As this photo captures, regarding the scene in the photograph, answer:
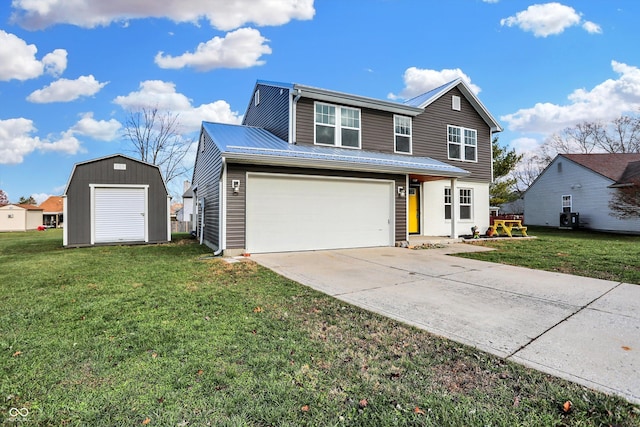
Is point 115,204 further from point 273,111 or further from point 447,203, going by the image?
point 447,203

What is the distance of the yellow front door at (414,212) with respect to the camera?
13.1 metres

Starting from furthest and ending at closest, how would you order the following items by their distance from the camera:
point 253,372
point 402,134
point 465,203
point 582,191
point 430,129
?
point 582,191 → point 465,203 → point 430,129 → point 402,134 → point 253,372

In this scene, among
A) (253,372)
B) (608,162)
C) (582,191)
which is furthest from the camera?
(608,162)

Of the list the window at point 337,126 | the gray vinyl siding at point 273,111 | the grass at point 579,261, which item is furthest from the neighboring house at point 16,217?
the grass at point 579,261

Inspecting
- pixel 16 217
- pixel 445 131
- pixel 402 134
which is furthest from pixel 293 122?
pixel 16 217

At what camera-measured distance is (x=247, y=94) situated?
51.7ft

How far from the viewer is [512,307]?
4.12 metres

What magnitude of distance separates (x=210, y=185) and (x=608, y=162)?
79.5ft

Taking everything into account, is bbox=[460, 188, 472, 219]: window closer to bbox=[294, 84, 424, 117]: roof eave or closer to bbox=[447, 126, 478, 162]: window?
bbox=[447, 126, 478, 162]: window

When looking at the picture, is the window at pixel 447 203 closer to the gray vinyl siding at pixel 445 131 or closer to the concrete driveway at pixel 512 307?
the gray vinyl siding at pixel 445 131

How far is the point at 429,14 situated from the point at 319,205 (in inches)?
314

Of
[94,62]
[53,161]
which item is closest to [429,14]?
[94,62]

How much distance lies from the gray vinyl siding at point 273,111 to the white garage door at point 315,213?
251 centimetres

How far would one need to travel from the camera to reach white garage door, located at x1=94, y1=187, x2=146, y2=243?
11594 mm
